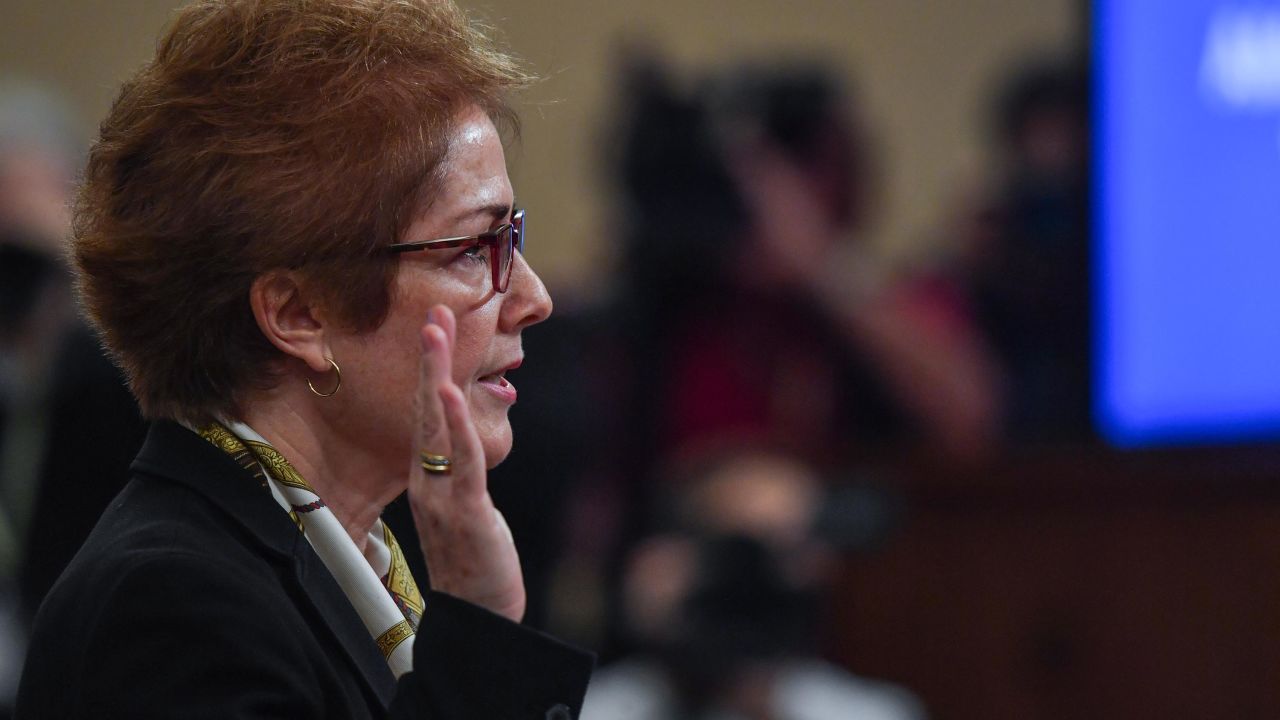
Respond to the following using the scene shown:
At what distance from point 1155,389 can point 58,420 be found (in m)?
2.27

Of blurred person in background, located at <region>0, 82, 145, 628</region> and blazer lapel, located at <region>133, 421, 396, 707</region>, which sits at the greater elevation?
blazer lapel, located at <region>133, 421, 396, 707</region>

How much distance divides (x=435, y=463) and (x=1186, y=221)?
8.57ft

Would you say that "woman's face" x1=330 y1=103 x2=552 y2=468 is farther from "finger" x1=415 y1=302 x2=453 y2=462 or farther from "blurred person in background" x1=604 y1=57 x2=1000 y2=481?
"blurred person in background" x1=604 y1=57 x2=1000 y2=481

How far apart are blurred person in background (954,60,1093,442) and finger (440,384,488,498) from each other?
2540 millimetres

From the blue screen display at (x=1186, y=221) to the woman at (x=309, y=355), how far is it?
2.30m

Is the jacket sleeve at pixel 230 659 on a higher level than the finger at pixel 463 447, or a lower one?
lower

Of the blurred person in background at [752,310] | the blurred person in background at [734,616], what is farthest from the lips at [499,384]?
the blurred person in background at [752,310]

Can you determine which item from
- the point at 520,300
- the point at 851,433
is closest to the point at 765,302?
the point at 851,433

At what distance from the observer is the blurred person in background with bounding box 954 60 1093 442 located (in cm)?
368

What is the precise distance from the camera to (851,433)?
149 inches

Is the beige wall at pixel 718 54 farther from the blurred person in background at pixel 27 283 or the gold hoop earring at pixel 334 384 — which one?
the gold hoop earring at pixel 334 384

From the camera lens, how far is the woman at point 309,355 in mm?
1358

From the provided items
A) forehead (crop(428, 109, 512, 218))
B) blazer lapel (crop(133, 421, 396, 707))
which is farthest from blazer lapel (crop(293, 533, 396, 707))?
forehead (crop(428, 109, 512, 218))

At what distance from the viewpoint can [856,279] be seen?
12.8 ft
